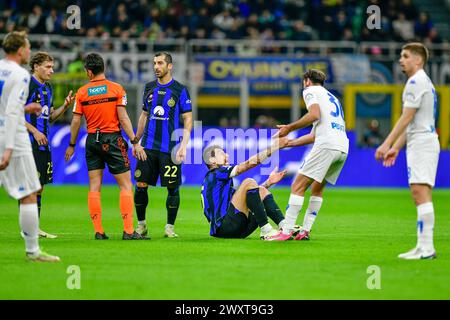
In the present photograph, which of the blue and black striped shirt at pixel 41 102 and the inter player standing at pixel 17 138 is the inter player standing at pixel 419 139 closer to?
the inter player standing at pixel 17 138

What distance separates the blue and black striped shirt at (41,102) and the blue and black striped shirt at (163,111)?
4.60ft

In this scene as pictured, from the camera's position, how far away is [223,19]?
102 ft

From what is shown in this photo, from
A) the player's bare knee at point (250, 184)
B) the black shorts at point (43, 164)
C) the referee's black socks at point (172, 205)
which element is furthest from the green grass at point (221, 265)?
the black shorts at point (43, 164)

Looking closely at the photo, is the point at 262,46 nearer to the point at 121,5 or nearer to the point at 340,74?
the point at 340,74

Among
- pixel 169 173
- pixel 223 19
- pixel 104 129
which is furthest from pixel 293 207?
pixel 223 19

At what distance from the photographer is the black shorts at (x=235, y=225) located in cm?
1175

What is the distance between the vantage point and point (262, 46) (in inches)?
1201

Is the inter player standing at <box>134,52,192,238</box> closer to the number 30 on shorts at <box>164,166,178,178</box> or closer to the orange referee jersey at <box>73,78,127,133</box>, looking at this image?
the number 30 on shorts at <box>164,166,178,178</box>

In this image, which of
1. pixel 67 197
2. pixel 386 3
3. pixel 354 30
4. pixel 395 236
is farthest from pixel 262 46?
pixel 395 236

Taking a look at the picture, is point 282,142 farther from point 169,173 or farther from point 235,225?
point 169,173

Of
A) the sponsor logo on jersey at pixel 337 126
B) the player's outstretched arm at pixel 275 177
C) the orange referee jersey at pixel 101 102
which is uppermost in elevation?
the orange referee jersey at pixel 101 102

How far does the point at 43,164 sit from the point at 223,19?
19.3 meters

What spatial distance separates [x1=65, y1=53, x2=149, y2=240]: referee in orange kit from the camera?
38.3 ft

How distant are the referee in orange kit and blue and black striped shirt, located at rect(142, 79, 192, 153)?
0.62m
